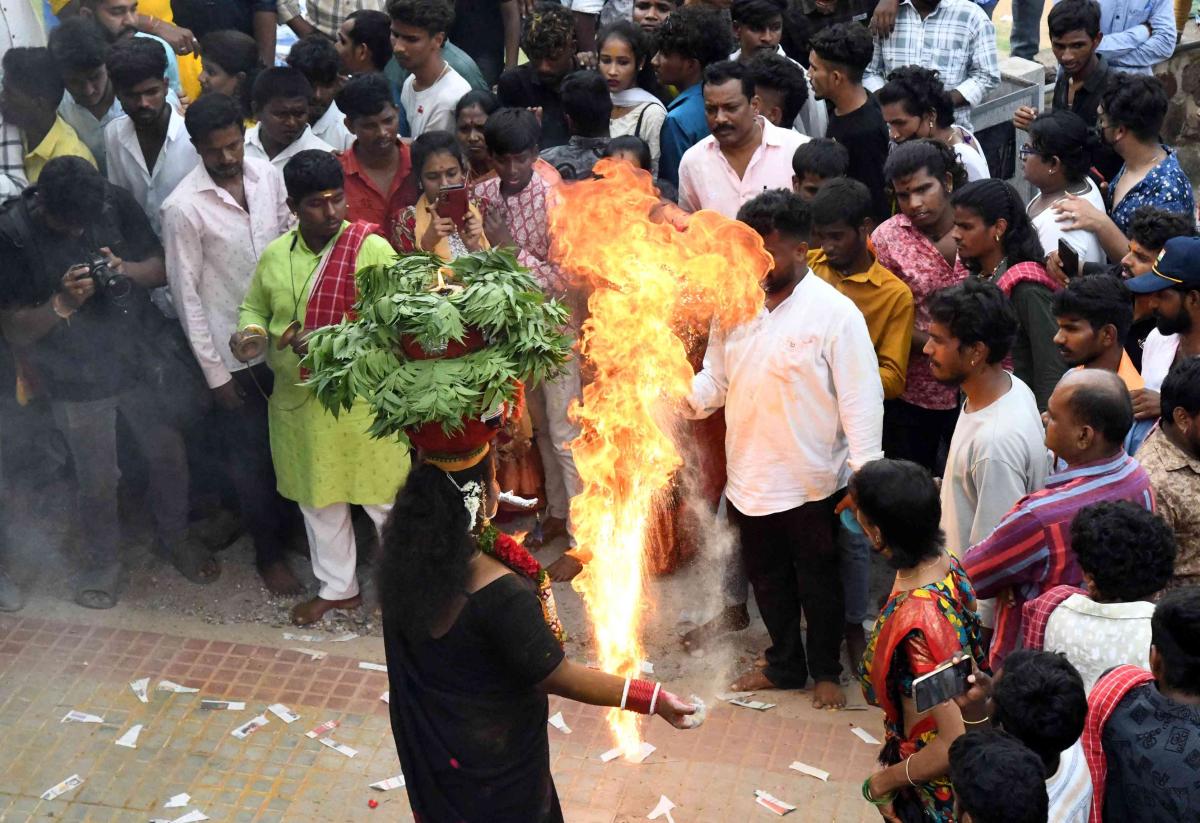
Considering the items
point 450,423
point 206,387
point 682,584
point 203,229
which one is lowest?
point 682,584

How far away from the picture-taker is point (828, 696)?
727cm

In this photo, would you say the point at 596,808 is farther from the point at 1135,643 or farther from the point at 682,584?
the point at 1135,643

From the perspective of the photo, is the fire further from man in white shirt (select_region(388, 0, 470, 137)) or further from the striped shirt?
man in white shirt (select_region(388, 0, 470, 137))

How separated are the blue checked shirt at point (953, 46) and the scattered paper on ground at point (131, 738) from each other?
22.1 feet

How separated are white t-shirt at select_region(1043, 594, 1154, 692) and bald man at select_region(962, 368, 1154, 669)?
1.81 ft

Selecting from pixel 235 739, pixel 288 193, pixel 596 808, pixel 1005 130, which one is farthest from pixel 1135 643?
pixel 1005 130

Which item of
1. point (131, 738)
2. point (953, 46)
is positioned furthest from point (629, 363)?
point (953, 46)

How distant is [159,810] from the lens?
21.8 ft

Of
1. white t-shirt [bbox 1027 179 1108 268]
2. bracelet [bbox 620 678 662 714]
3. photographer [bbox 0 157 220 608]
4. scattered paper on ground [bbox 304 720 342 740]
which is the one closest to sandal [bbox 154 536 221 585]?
photographer [bbox 0 157 220 608]

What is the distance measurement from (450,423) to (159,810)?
10.3 feet

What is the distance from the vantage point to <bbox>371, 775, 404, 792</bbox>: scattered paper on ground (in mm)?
6790

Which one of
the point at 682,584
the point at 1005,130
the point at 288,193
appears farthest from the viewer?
the point at 1005,130

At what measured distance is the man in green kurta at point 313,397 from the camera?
7762mm

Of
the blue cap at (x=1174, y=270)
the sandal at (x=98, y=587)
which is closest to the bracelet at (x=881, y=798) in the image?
the blue cap at (x=1174, y=270)
